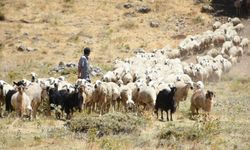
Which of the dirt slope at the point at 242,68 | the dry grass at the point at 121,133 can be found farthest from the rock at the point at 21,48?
the dry grass at the point at 121,133

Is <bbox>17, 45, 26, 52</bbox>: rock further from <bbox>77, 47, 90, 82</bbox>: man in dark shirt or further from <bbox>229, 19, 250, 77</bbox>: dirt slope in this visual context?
<bbox>77, 47, 90, 82</bbox>: man in dark shirt

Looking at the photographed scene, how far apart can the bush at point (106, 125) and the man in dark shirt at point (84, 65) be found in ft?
9.62

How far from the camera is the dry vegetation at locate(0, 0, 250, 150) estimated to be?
11.2 meters

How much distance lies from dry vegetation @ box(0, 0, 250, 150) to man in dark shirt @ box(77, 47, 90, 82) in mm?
2002

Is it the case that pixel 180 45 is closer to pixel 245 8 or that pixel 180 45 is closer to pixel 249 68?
pixel 249 68

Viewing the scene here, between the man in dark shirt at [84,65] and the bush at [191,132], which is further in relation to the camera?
the man in dark shirt at [84,65]

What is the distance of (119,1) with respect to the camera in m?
39.0

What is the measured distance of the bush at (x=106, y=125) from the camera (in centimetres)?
1191

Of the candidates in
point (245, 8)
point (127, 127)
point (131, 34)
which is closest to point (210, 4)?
point (245, 8)

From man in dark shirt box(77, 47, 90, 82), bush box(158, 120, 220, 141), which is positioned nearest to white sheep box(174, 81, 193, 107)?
man in dark shirt box(77, 47, 90, 82)

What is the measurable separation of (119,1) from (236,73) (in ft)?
50.1

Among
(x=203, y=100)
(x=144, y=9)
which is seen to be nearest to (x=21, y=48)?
(x=144, y=9)

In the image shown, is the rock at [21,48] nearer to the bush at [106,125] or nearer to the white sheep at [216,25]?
the white sheep at [216,25]

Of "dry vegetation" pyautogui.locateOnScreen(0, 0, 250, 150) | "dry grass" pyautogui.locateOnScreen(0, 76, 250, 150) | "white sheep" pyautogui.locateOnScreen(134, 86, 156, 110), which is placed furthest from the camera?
"white sheep" pyautogui.locateOnScreen(134, 86, 156, 110)
